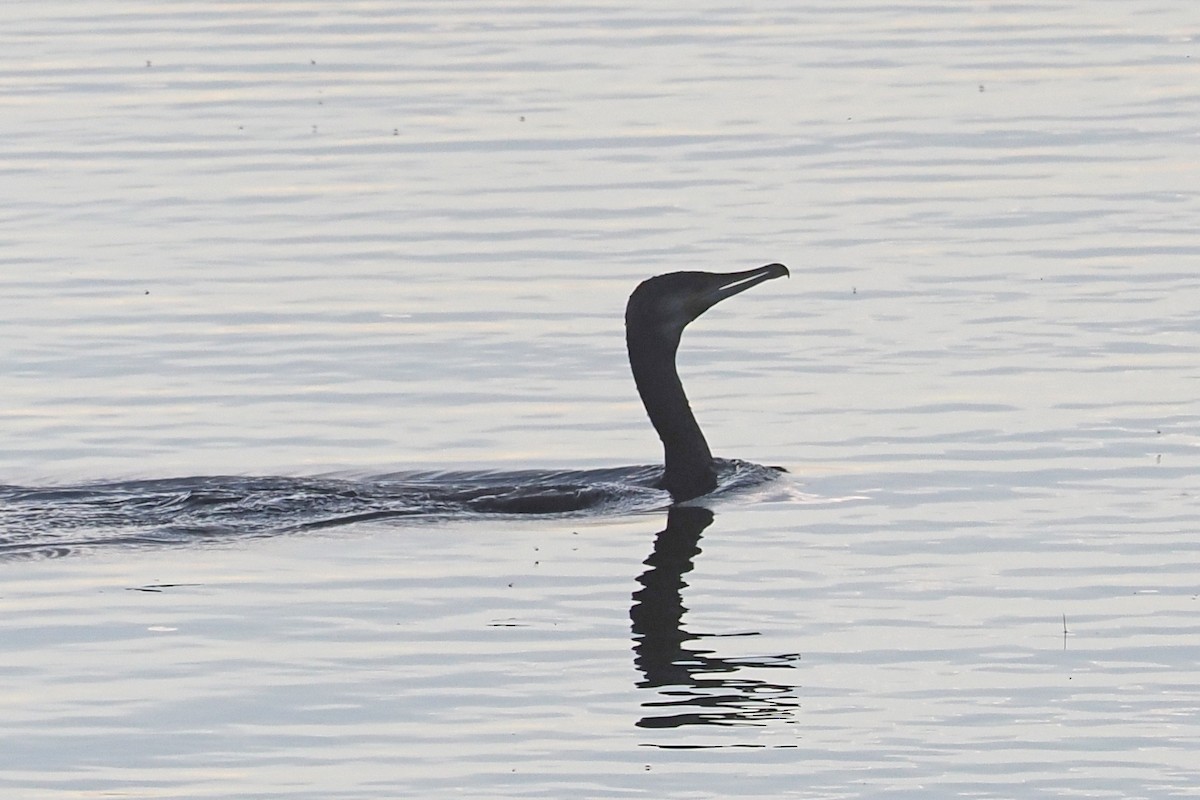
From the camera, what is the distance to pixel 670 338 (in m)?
14.5

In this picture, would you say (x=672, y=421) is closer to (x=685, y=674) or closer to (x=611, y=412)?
(x=611, y=412)

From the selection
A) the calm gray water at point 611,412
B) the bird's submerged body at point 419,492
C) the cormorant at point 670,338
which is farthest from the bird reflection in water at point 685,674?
the cormorant at point 670,338

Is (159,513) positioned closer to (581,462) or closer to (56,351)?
(581,462)

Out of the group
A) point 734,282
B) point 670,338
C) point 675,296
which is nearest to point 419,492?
point 670,338

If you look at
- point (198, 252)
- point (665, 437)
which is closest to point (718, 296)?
point (665, 437)

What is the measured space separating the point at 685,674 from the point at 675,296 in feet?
13.5

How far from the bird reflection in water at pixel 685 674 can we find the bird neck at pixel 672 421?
179 cm

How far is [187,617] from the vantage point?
1154 centimetres

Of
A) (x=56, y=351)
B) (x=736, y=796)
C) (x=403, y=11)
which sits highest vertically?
(x=403, y=11)

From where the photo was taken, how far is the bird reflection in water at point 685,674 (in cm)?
1002

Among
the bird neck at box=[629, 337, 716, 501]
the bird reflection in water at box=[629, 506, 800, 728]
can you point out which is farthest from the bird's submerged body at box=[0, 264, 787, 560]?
the bird reflection in water at box=[629, 506, 800, 728]

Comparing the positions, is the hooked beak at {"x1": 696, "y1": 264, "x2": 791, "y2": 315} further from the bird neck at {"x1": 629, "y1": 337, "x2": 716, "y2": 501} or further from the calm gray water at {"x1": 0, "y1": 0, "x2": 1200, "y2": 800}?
the calm gray water at {"x1": 0, "y1": 0, "x2": 1200, "y2": 800}

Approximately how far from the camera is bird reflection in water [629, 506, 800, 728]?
10023 millimetres

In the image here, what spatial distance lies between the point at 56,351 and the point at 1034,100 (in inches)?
466
